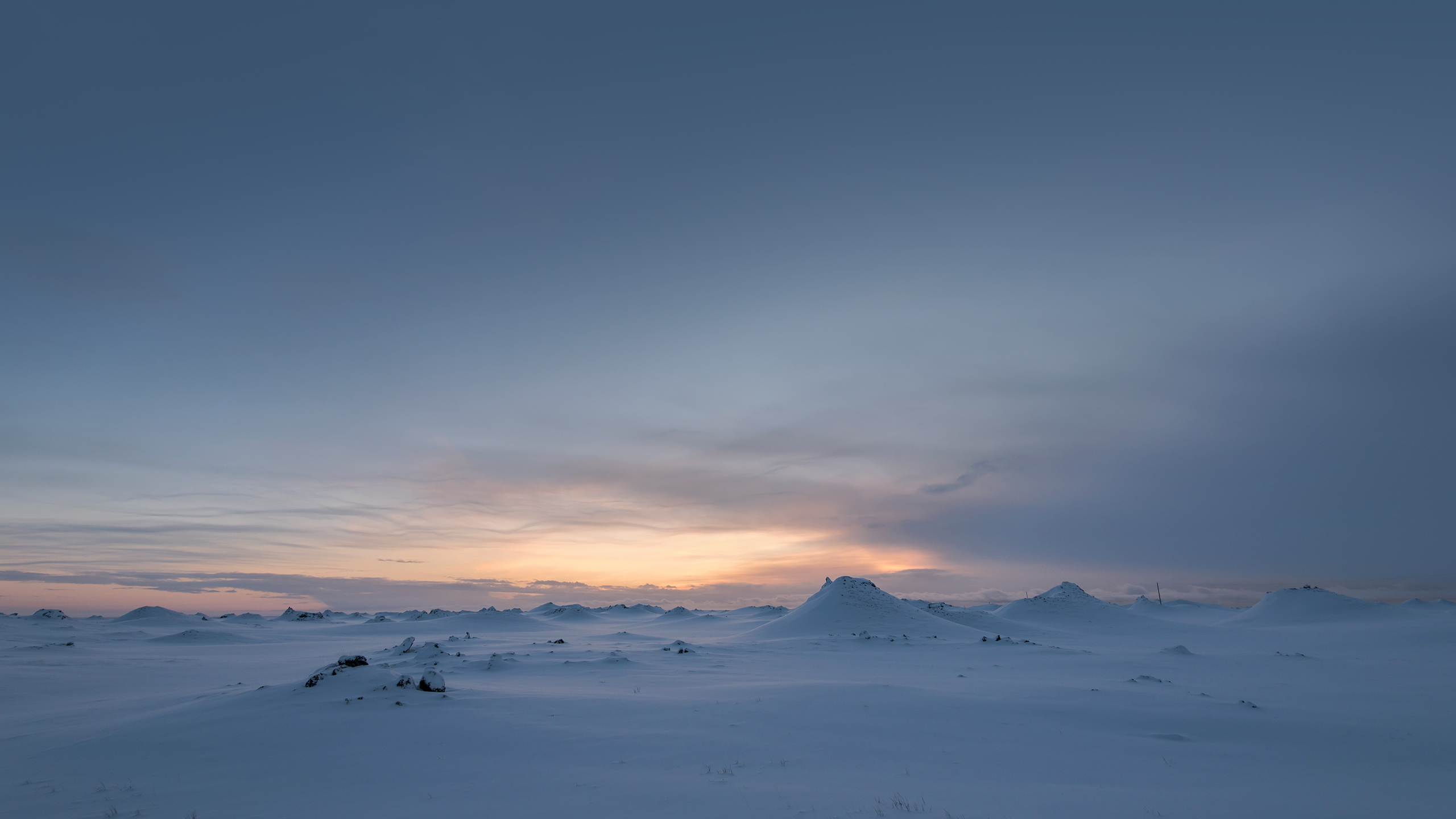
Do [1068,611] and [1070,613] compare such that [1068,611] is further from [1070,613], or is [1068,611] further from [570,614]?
[570,614]

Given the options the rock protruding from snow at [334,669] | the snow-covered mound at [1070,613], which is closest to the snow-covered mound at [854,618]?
the snow-covered mound at [1070,613]

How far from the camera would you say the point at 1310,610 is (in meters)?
96.4

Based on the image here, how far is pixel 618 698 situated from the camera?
27719mm

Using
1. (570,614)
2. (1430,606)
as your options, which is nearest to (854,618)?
(570,614)

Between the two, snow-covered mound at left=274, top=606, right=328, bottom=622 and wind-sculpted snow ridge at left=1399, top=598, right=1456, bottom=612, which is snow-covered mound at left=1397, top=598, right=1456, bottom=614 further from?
snow-covered mound at left=274, top=606, right=328, bottom=622

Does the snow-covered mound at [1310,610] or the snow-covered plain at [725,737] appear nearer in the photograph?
the snow-covered plain at [725,737]

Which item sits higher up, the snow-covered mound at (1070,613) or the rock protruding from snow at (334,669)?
the rock protruding from snow at (334,669)

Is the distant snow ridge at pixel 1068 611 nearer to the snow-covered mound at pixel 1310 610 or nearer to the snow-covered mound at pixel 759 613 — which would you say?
the snow-covered mound at pixel 1310 610

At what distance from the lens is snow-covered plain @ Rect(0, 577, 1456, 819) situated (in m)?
15.3

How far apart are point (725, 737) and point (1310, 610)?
379 feet

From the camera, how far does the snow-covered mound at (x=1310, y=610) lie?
91.0 metres

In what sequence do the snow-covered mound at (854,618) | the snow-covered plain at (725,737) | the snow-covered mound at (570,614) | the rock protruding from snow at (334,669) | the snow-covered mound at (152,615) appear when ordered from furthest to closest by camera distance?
the snow-covered mound at (570,614) → the snow-covered mound at (152,615) → the snow-covered mound at (854,618) → the rock protruding from snow at (334,669) → the snow-covered plain at (725,737)

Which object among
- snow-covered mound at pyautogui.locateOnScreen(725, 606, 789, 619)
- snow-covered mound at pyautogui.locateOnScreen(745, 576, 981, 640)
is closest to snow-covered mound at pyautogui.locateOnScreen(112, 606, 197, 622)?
snow-covered mound at pyautogui.locateOnScreen(725, 606, 789, 619)

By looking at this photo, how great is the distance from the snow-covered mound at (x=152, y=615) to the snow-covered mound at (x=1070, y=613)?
134283 mm
